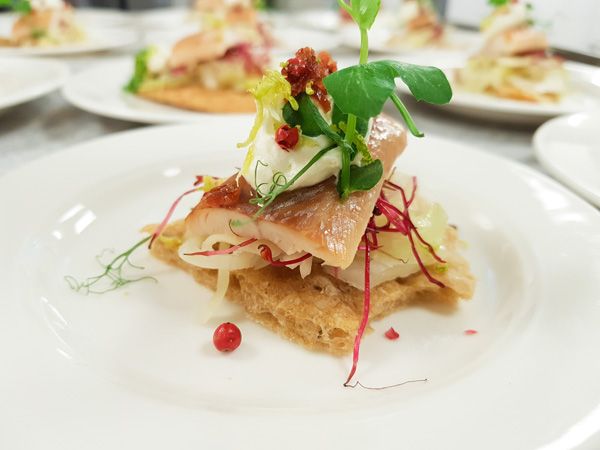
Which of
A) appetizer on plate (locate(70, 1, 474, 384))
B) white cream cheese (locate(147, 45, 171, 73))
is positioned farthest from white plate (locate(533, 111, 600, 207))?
white cream cheese (locate(147, 45, 171, 73))

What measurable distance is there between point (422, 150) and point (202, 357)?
5.63 feet

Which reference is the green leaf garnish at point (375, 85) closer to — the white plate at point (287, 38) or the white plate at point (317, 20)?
the white plate at point (287, 38)

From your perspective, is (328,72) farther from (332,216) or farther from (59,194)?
(59,194)

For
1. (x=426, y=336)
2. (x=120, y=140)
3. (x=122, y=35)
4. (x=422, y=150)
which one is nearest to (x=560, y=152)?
(x=422, y=150)

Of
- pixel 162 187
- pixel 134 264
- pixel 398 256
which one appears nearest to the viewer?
pixel 398 256

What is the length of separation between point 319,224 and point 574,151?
70.1 inches

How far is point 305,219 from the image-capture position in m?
1.85

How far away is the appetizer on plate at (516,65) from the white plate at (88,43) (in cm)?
380

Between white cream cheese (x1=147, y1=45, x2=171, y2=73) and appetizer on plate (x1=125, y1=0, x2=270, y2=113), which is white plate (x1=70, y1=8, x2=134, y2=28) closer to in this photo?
white cream cheese (x1=147, y1=45, x2=171, y2=73)

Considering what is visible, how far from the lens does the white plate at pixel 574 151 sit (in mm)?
2459

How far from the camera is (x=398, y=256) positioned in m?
2.12

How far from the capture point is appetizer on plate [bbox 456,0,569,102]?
13.8 feet

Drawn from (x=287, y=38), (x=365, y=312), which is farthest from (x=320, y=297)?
(x=287, y=38)

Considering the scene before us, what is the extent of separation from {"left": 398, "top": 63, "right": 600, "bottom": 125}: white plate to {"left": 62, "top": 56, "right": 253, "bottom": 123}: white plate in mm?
1740
